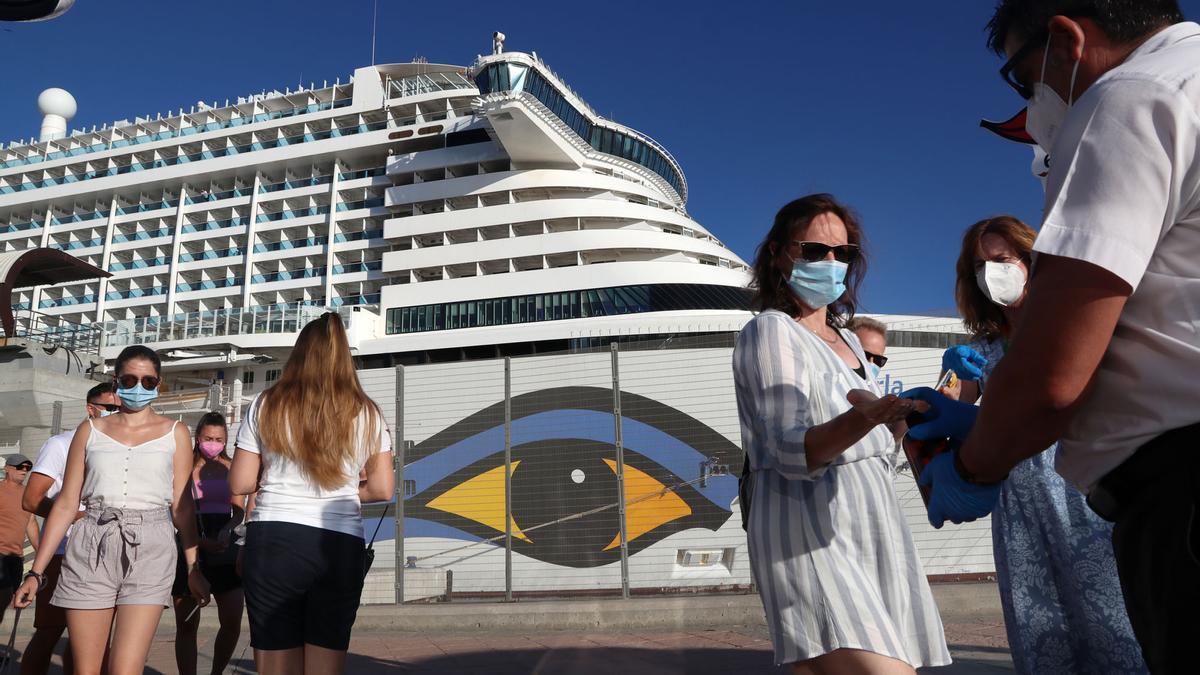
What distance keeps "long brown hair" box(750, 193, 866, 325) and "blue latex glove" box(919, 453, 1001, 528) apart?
0.79 metres

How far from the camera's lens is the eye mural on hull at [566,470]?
28.6 ft

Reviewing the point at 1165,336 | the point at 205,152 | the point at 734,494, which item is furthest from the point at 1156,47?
the point at 205,152

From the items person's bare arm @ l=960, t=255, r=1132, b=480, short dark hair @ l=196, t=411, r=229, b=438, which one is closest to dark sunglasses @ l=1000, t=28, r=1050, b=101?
person's bare arm @ l=960, t=255, r=1132, b=480

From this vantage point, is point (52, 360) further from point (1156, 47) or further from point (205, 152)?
point (1156, 47)

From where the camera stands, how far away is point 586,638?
19.2 feet

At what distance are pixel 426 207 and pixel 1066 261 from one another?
26.9 metres

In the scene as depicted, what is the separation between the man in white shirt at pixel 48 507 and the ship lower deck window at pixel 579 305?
16546mm

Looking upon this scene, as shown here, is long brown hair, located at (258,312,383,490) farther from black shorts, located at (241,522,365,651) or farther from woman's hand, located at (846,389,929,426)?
woman's hand, located at (846,389,929,426)

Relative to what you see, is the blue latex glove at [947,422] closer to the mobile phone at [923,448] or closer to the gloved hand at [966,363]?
the mobile phone at [923,448]

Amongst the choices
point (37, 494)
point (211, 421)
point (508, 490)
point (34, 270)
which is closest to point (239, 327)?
point (34, 270)

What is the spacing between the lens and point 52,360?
1962 cm

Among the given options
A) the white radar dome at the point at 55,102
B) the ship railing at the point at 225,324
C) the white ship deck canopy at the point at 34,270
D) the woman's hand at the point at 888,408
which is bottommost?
the woman's hand at the point at 888,408

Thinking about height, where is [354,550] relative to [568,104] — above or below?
below

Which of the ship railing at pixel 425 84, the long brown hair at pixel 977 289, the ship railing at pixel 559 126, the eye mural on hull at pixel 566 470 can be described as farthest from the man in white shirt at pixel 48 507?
the ship railing at pixel 425 84
